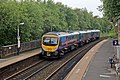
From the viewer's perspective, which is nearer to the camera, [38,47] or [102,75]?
[102,75]

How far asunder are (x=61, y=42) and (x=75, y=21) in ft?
135

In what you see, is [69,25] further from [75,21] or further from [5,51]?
[5,51]

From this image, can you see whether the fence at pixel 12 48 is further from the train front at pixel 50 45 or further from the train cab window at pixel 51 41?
the train cab window at pixel 51 41

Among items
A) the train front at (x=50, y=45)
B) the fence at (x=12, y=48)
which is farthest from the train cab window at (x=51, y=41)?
the fence at (x=12, y=48)

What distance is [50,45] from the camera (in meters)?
28.3

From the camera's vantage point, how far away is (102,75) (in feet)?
58.1

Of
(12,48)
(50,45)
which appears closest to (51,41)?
(50,45)

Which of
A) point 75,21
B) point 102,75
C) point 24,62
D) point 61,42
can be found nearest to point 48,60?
point 61,42

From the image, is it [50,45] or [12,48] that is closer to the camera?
[50,45]

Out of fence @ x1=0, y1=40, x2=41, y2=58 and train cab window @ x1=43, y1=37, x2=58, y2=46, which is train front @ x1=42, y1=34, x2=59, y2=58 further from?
fence @ x1=0, y1=40, x2=41, y2=58

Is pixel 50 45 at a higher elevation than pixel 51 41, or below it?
below

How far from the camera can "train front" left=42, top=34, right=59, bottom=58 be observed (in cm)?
2833

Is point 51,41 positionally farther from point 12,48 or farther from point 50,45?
point 12,48

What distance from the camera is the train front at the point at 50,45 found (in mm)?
28328
